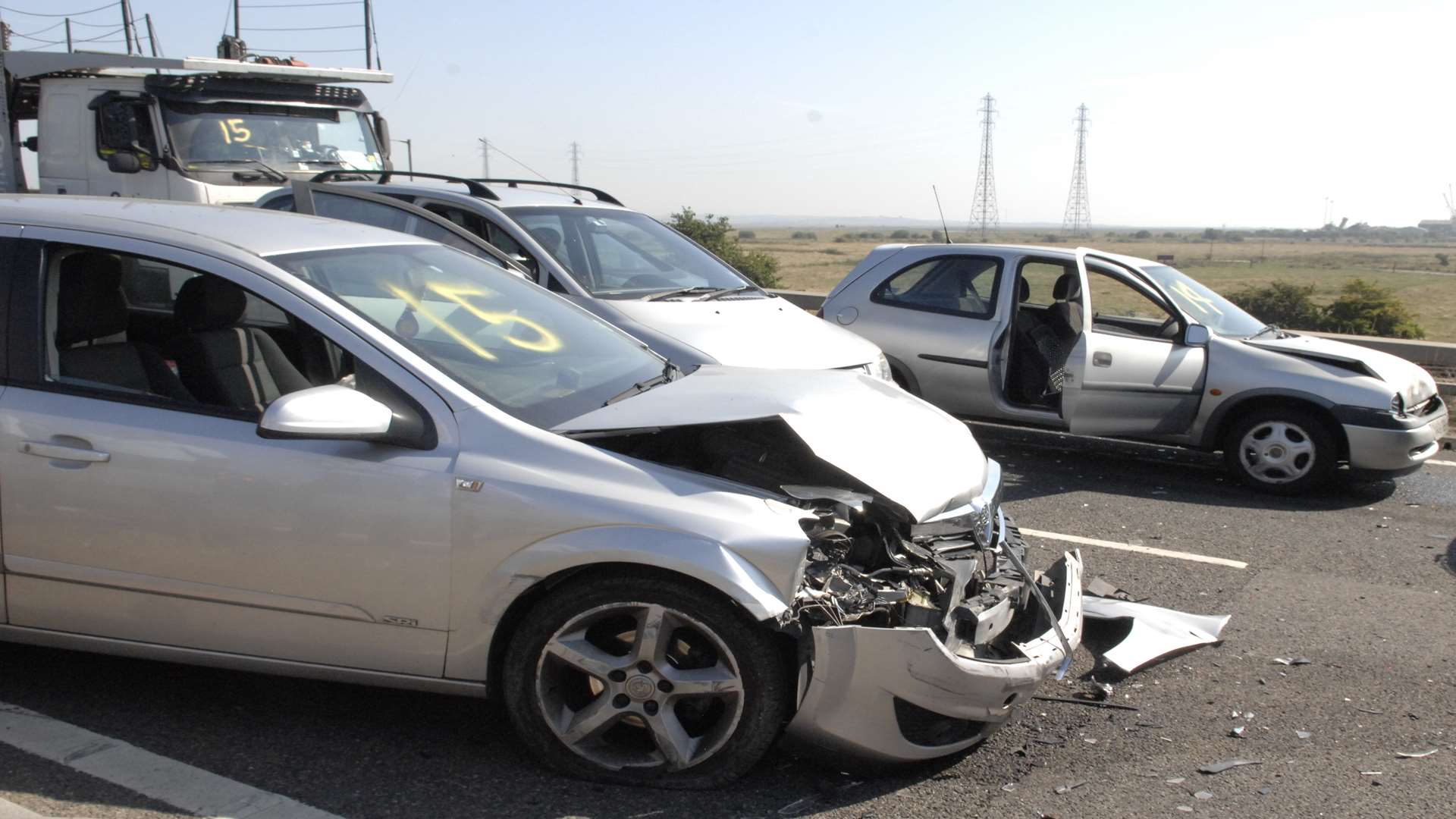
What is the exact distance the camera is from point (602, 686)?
3582 mm

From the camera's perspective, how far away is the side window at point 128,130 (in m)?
11.0

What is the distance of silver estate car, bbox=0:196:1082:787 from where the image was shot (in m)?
3.47

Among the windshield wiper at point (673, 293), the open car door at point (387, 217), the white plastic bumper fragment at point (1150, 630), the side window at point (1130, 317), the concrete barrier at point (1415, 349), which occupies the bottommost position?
the white plastic bumper fragment at point (1150, 630)

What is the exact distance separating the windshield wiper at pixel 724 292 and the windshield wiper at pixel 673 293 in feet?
0.18

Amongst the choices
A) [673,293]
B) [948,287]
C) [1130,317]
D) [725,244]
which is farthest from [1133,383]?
[725,244]

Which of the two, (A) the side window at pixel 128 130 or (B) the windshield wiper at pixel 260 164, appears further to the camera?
(B) the windshield wiper at pixel 260 164

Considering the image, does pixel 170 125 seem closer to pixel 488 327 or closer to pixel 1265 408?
pixel 488 327

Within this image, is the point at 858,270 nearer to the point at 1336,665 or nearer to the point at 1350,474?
the point at 1350,474

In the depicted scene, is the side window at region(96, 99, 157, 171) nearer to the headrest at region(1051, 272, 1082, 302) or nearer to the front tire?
the headrest at region(1051, 272, 1082, 302)

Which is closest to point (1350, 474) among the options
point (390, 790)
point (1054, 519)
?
point (1054, 519)

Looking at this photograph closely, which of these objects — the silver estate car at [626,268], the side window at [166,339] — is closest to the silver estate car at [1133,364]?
the silver estate car at [626,268]

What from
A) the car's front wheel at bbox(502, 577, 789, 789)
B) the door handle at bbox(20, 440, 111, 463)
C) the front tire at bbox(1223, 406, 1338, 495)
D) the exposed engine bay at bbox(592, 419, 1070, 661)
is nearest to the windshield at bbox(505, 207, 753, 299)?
the front tire at bbox(1223, 406, 1338, 495)

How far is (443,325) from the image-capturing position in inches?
164

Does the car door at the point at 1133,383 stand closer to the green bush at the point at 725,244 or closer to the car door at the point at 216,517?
the car door at the point at 216,517
